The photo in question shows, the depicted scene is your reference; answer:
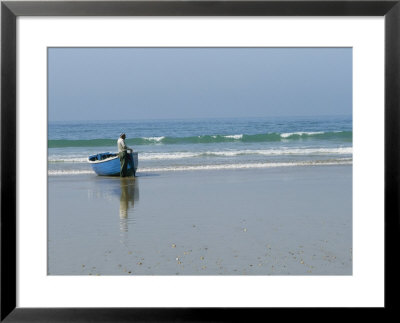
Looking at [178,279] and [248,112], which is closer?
[178,279]

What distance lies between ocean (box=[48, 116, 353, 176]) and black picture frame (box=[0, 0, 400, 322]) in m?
8.49

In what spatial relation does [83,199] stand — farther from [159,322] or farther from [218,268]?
[159,322]

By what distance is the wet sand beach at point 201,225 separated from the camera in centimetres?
439

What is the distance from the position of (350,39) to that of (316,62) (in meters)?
18.6

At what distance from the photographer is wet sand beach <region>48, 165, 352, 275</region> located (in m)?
4.39

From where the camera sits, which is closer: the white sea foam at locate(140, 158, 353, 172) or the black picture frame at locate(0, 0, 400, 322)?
the black picture frame at locate(0, 0, 400, 322)

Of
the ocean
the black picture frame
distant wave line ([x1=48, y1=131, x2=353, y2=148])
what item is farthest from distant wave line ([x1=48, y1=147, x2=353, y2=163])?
the black picture frame

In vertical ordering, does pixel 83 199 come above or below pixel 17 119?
below

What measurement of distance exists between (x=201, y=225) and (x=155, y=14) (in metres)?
4.72

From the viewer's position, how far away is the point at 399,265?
2230 millimetres

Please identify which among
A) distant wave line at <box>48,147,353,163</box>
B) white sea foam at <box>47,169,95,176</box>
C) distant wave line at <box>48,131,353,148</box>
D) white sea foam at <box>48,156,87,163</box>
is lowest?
white sea foam at <box>47,169,95,176</box>

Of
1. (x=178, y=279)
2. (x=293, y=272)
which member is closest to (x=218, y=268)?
(x=293, y=272)

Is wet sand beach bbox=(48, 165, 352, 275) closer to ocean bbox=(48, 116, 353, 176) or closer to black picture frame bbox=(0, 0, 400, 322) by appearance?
ocean bbox=(48, 116, 353, 176)

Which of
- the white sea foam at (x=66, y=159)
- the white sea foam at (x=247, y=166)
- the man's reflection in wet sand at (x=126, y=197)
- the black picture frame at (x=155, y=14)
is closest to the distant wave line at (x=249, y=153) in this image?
the white sea foam at (x=247, y=166)
